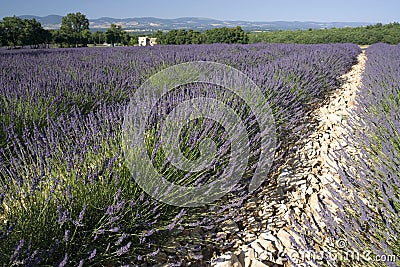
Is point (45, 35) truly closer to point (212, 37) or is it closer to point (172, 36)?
point (172, 36)

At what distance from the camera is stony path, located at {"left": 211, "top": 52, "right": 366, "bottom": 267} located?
1.61 meters

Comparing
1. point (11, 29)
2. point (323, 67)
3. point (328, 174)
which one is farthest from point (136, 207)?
point (11, 29)

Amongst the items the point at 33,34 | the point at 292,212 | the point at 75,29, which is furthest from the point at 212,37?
the point at 292,212

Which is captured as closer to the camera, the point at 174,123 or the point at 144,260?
the point at 144,260

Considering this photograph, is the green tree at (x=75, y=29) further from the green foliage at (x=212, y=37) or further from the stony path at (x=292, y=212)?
the stony path at (x=292, y=212)

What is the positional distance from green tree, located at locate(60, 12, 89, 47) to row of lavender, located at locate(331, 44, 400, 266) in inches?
1047

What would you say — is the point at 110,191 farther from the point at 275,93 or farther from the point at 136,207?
the point at 275,93

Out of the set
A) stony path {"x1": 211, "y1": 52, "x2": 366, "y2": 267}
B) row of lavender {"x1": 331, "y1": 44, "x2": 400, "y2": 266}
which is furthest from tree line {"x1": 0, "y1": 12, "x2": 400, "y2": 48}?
row of lavender {"x1": 331, "y1": 44, "x2": 400, "y2": 266}

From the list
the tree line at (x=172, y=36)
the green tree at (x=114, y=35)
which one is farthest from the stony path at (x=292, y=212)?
the green tree at (x=114, y=35)

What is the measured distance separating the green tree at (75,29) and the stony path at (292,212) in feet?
88.0

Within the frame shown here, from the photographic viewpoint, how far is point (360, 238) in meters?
1.27

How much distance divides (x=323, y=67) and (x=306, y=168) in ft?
10.5

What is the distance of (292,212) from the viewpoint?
1997mm

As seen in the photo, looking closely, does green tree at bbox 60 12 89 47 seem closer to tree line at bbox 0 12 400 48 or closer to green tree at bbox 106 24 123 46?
tree line at bbox 0 12 400 48
